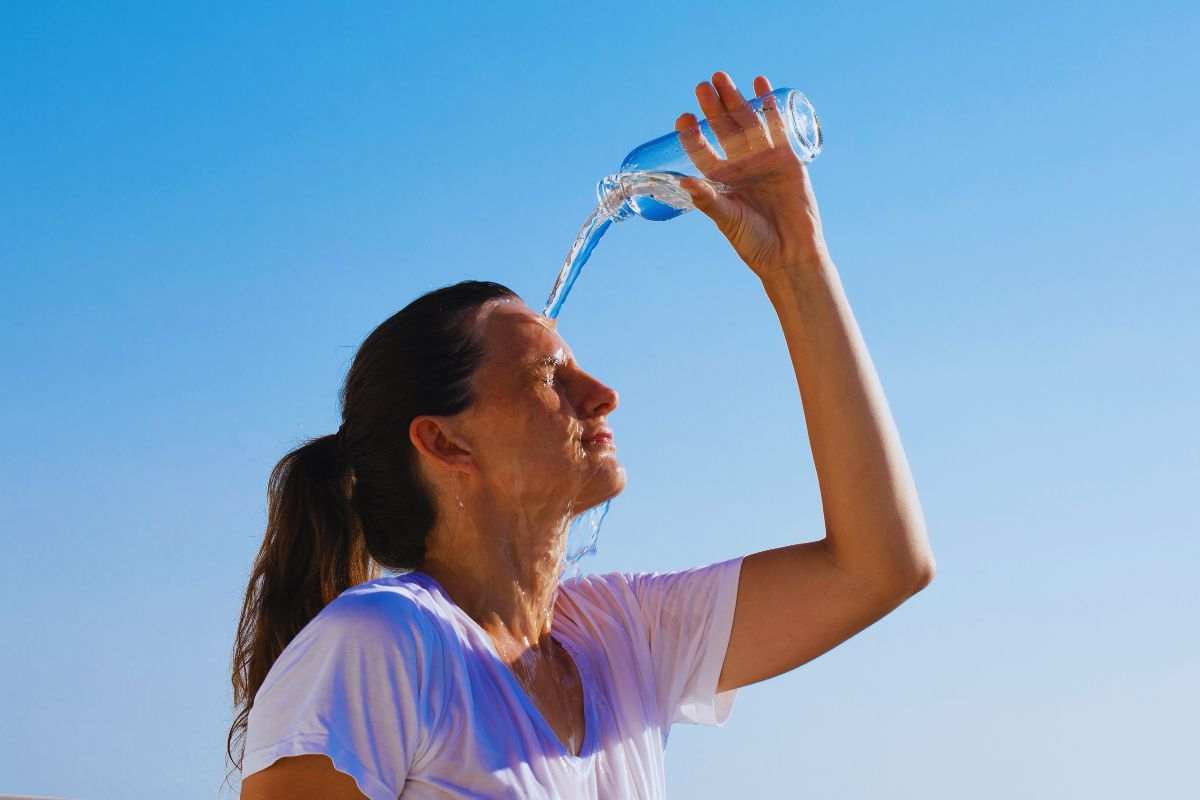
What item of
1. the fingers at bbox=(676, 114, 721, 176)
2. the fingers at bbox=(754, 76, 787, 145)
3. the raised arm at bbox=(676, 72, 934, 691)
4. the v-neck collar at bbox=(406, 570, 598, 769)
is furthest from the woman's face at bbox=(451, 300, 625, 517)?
the fingers at bbox=(754, 76, 787, 145)

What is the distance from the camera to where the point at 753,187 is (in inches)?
97.2

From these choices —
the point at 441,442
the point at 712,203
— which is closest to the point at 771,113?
the point at 712,203

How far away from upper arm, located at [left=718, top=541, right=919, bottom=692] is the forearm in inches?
1.1

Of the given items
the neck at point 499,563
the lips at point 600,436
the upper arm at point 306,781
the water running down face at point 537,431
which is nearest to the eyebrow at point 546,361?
the water running down face at point 537,431

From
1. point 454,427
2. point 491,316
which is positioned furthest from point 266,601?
point 491,316

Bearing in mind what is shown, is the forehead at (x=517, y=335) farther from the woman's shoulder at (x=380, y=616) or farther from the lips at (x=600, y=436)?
the woman's shoulder at (x=380, y=616)

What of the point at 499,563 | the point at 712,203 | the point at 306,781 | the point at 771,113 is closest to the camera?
the point at 306,781

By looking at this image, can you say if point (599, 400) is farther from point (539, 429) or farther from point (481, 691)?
point (481, 691)

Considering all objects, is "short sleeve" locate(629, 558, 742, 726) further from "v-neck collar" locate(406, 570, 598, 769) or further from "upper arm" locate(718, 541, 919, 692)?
"v-neck collar" locate(406, 570, 598, 769)

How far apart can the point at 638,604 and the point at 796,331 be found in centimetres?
55

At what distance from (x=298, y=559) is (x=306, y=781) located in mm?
724

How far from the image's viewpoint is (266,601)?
2.39 m

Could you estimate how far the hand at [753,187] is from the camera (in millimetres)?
2391

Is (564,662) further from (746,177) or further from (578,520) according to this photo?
(746,177)
